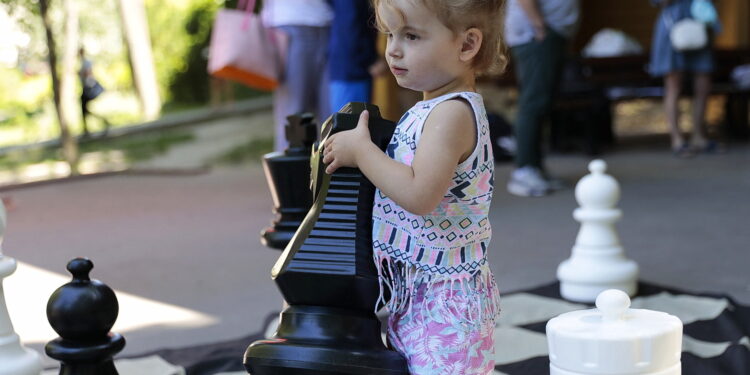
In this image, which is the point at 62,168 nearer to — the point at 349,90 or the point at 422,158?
the point at 349,90

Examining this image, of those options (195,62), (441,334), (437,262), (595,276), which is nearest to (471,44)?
(437,262)

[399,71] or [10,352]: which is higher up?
[399,71]

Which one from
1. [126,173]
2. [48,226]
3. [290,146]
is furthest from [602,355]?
[126,173]

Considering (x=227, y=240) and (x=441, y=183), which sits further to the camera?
(x=227, y=240)

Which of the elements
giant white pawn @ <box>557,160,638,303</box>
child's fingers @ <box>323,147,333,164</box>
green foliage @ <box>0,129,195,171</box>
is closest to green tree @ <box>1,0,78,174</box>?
green foliage @ <box>0,129,195,171</box>

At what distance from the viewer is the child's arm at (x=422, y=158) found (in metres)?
1.46

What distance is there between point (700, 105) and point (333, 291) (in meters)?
6.39

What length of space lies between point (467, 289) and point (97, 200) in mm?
5103

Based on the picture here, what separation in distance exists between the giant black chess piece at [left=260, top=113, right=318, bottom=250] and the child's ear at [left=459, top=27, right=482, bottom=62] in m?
0.50

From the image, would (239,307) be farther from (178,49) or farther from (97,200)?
(178,49)

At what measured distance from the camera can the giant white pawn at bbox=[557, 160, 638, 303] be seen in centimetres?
288

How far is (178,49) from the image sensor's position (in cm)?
1619

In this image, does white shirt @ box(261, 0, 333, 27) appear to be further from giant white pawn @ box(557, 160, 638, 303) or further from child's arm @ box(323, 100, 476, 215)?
child's arm @ box(323, 100, 476, 215)

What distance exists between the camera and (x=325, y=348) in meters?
1.46
